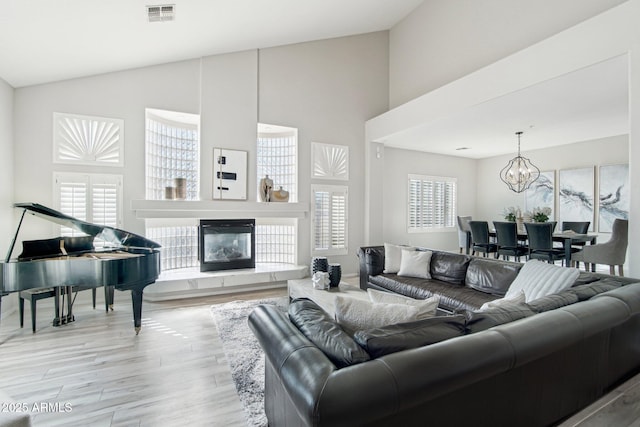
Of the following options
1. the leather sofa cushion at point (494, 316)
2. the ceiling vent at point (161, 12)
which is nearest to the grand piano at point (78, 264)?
the ceiling vent at point (161, 12)

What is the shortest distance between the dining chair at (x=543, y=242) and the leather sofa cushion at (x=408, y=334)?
14.0ft

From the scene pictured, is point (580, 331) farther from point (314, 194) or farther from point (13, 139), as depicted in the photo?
point (13, 139)

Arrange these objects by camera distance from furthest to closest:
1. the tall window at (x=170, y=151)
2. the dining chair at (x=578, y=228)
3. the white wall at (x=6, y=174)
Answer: the dining chair at (x=578, y=228) → the tall window at (x=170, y=151) → the white wall at (x=6, y=174)

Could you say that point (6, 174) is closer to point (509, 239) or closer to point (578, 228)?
point (509, 239)

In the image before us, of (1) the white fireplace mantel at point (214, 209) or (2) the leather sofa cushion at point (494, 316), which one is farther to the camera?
(1) the white fireplace mantel at point (214, 209)

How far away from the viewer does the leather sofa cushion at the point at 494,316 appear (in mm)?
1604

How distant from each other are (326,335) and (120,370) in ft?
7.44

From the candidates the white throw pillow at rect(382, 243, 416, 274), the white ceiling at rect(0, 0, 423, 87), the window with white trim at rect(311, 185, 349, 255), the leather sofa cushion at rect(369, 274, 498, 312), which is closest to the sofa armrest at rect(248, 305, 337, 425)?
the leather sofa cushion at rect(369, 274, 498, 312)

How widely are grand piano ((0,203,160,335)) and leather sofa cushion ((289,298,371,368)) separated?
222 cm

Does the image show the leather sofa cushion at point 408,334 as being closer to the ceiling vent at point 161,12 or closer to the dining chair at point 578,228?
the ceiling vent at point 161,12

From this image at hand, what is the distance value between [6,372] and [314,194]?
4.67m

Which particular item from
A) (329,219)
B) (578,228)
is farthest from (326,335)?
(578,228)

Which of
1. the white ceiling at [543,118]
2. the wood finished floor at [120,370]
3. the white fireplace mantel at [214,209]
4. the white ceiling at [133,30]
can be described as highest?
the white ceiling at [133,30]

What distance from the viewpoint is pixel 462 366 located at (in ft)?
4.18
